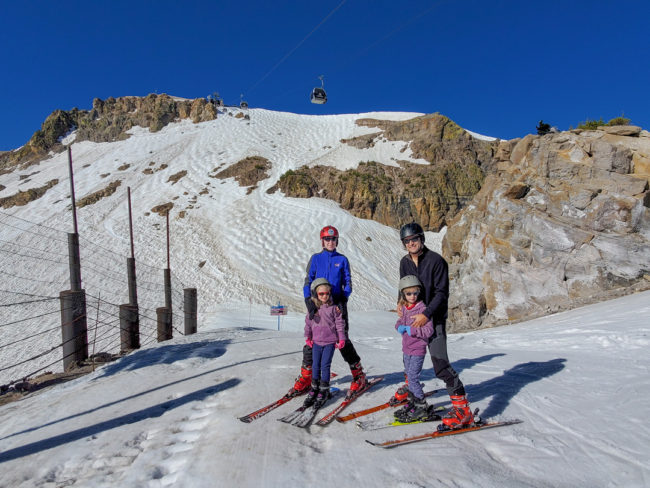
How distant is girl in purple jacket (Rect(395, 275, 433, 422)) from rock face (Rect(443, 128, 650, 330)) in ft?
36.4

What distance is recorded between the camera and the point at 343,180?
131 feet

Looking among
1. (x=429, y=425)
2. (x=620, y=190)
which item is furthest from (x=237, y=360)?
(x=620, y=190)

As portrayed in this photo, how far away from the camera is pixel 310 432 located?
412 centimetres

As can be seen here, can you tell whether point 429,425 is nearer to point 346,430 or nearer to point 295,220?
point 346,430

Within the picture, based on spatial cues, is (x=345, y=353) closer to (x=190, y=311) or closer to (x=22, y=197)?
(x=190, y=311)

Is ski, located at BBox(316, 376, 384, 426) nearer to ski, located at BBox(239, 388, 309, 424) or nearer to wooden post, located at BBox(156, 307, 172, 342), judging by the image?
ski, located at BBox(239, 388, 309, 424)

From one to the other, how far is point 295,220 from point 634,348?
28.9m

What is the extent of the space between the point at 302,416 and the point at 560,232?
14097mm

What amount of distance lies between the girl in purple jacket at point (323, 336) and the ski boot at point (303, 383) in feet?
1.39

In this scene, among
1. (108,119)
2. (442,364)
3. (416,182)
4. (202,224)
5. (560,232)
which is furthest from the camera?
(108,119)

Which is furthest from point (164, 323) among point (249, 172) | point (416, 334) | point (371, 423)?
point (249, 172)

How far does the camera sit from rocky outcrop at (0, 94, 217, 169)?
5559 centimetres

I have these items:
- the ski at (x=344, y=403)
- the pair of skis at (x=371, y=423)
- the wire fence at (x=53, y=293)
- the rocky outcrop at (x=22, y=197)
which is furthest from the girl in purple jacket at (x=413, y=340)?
the rocky outcrop at (x=22, y=197)

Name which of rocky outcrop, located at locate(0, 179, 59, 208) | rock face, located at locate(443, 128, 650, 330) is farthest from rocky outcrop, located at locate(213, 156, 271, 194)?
rock face, located at locate(443, 128, 650, 330)
